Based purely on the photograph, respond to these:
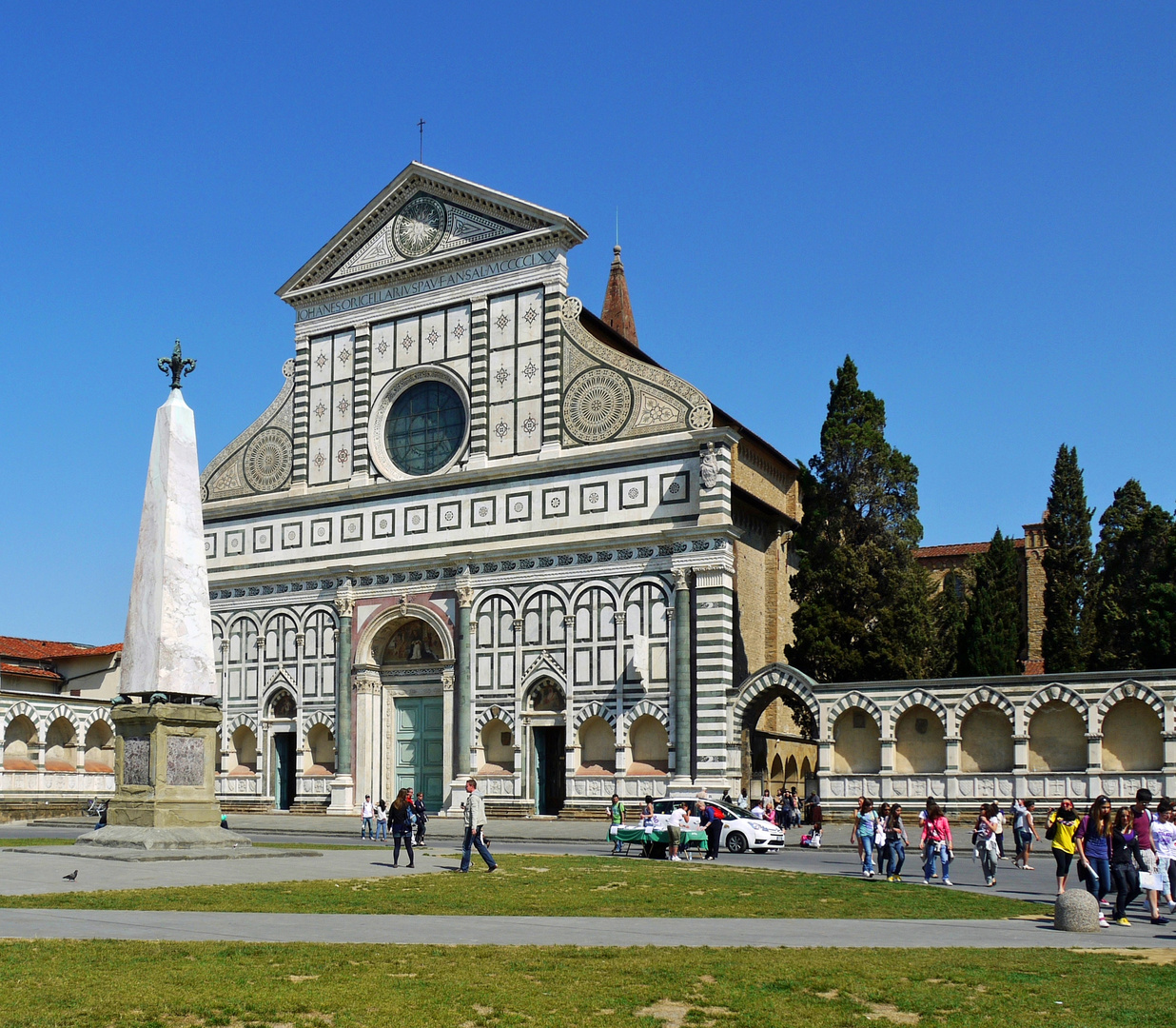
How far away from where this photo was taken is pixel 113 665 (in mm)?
59844

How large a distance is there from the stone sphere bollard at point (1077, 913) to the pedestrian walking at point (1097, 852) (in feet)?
9.22

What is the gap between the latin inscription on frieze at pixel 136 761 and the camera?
24.0m

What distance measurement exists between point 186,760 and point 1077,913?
15.8m

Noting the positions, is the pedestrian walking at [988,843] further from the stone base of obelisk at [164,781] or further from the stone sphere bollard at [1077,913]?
the stone base of obelisk at [164,781]

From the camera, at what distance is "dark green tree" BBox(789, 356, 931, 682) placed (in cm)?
4141

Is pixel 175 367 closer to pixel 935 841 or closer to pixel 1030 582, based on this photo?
pixel 935 841

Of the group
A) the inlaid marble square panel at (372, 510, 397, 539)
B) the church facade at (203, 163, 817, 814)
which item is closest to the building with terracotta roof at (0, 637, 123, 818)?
the church facade at (203, 163, 817, 814)

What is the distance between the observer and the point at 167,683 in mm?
24156

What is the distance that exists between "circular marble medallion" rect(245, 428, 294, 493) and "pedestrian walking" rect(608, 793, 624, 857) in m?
18.1

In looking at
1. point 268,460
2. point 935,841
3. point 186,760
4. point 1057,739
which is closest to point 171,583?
point 186,760

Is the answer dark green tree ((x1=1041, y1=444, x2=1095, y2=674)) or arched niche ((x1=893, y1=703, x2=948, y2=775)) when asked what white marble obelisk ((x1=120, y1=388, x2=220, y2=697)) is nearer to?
arched niche ((x1=893, y1=703, x2=948, y2=775))

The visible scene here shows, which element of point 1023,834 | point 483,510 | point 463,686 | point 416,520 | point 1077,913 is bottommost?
point 1023,834

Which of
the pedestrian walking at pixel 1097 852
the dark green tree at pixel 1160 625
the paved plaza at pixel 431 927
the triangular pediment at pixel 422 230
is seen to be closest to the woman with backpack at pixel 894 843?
the paved plaza at pixel 431 927

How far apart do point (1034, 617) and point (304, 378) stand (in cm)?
3202
